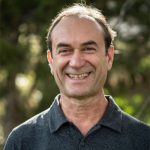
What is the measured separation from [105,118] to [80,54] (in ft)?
1.14

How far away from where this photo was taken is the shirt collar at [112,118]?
328 centimetres

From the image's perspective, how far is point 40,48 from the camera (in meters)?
6.80

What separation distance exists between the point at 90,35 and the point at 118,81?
414cm

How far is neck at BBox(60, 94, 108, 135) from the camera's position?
330 cm

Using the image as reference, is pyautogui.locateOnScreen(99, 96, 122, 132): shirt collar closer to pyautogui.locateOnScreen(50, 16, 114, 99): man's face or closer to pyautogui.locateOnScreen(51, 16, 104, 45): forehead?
pyautogui.locateOnScreen(50, 16, 114, 99): man's face

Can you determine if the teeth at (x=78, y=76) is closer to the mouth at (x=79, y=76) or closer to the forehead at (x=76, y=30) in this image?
the mouth at (x=79, y=76)

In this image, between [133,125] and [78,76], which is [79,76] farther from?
[133,125]

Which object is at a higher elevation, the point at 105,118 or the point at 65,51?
the point at 65,51

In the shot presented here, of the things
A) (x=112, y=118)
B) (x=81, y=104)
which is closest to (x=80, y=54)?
(x=81, y=104)

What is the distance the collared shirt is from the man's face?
15 cm

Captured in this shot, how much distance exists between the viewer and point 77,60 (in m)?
3.21

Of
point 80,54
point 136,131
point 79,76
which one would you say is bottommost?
point 136,131

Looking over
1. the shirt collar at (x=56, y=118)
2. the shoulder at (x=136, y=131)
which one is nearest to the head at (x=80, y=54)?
the shirt collar at (x=56, y=118)

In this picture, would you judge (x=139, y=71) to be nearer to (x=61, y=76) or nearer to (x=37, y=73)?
(x=37, y=73)
